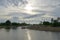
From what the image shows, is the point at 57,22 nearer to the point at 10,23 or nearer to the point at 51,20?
the point at 51,20

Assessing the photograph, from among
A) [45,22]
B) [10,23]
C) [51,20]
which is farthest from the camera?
[10,23]

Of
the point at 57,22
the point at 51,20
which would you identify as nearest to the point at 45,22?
the point at 51,20

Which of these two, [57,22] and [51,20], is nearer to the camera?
[57,22]

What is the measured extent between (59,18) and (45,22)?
→ 1320cm

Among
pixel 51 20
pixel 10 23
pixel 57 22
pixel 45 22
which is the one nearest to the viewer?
pixel 57 22

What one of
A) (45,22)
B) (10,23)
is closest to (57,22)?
(45,22)

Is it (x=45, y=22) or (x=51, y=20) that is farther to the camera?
(x=45, y=22)

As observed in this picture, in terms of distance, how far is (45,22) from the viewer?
108 meters

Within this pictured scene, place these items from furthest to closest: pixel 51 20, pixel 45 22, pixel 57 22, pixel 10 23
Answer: pixel 10 23, pixel 45 22, pixel 51 20, pixel 57 22

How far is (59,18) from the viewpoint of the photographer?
315ft

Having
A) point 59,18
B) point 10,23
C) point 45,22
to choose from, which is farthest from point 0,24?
point 59,18

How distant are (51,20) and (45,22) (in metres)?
9.14

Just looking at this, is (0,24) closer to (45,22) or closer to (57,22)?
(45,22)

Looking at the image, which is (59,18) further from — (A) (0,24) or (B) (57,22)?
(A) (0,24)
